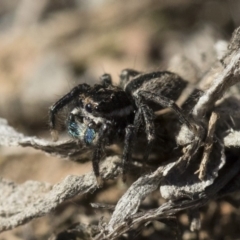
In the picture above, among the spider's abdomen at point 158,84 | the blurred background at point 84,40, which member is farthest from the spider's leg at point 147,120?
the blurred background at point 84,40

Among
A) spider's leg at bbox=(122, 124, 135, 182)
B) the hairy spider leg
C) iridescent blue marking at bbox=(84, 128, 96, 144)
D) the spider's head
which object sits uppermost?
the hairy spider leg

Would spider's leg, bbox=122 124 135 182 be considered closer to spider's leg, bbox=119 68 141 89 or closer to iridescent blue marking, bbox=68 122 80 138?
iridescent blue marking, bbox=68 122 80 138

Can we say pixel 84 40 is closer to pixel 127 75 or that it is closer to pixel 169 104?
pixel 127 75

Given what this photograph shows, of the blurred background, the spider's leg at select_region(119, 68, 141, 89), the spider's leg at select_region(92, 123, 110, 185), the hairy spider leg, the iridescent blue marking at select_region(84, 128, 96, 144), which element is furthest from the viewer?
the blurred background

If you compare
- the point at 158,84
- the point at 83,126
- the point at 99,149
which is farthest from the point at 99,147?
the point at 158,84

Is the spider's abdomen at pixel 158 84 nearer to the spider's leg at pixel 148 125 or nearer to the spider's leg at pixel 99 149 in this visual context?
the spider's leg at pixel 148 125

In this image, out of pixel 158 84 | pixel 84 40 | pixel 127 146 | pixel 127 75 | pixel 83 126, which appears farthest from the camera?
pixel 84 40

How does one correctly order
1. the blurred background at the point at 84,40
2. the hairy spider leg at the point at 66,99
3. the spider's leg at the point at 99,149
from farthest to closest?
1. the blurred background at the point at 84,40
2. the hairy spider leg at the point at 66,99
3. the spider's leg at the point at 99,149

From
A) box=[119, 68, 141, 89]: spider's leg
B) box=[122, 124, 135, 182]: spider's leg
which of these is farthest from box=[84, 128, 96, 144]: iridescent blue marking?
box=[119, 68, 141, 89]: spider's leg

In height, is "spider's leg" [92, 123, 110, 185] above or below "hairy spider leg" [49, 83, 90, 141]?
below
